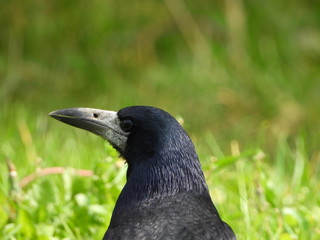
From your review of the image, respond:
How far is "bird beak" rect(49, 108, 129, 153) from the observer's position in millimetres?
2910

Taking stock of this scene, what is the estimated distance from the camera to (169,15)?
6.72m

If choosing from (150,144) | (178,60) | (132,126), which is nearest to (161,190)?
(150,144)

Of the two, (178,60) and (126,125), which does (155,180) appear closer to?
(126,125)

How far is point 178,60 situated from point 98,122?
3585 mm

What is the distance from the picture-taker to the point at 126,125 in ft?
Result: 9.43

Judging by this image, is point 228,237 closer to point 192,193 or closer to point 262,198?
point 192,193

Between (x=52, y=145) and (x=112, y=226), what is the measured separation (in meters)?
1.50

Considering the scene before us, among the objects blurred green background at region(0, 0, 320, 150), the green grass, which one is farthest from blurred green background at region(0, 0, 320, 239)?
the green grass

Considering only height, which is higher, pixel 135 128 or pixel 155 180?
pixel 135 128

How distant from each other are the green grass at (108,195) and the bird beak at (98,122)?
15cm

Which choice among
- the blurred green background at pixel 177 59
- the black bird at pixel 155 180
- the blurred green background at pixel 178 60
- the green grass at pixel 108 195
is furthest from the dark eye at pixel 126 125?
the blurred green background at pixel 177 59

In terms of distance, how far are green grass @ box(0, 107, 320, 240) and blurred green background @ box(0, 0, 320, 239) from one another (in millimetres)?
1734

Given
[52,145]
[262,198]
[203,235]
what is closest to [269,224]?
[262,198]

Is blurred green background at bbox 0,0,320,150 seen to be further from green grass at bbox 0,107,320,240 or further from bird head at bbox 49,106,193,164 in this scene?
bird head at bbox 49,106,193,164
